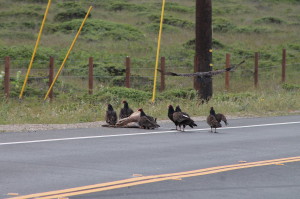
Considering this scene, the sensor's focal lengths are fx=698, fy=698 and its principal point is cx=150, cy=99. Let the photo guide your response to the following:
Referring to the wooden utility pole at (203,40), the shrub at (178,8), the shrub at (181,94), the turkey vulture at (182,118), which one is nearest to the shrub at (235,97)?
the wooden utility pole at (203,40)

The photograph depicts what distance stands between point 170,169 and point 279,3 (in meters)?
54.5

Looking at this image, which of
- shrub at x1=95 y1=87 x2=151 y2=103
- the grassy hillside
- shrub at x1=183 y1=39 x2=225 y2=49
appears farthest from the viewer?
shrub at x1=183 y1=39 x2=225 y2=49

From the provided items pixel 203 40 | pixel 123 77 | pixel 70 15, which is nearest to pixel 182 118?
pixel 203 40

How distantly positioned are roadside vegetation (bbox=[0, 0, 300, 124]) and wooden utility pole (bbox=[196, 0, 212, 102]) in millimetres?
417

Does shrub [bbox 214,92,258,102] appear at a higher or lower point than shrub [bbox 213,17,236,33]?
lower

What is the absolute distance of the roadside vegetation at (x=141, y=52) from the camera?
66.9 feet

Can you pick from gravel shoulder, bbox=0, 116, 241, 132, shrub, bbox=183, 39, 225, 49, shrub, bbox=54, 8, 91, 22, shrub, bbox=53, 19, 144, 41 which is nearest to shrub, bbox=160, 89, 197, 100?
gravel shoulder, bbox=0, 116, 241, 132

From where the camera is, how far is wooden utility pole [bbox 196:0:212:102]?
845 inches

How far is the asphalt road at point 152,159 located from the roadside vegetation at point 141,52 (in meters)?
3.33

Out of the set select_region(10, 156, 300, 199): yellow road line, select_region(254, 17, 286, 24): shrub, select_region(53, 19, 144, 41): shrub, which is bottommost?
select_region(10, 156, 300, 199): yellow road line

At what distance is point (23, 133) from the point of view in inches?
558

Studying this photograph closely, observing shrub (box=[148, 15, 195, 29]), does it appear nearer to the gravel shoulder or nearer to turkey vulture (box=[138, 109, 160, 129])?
the gravel shoulder

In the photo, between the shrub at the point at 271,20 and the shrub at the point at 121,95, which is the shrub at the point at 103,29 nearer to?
the shrub at the point at 271,20

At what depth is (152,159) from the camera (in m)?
11.0
